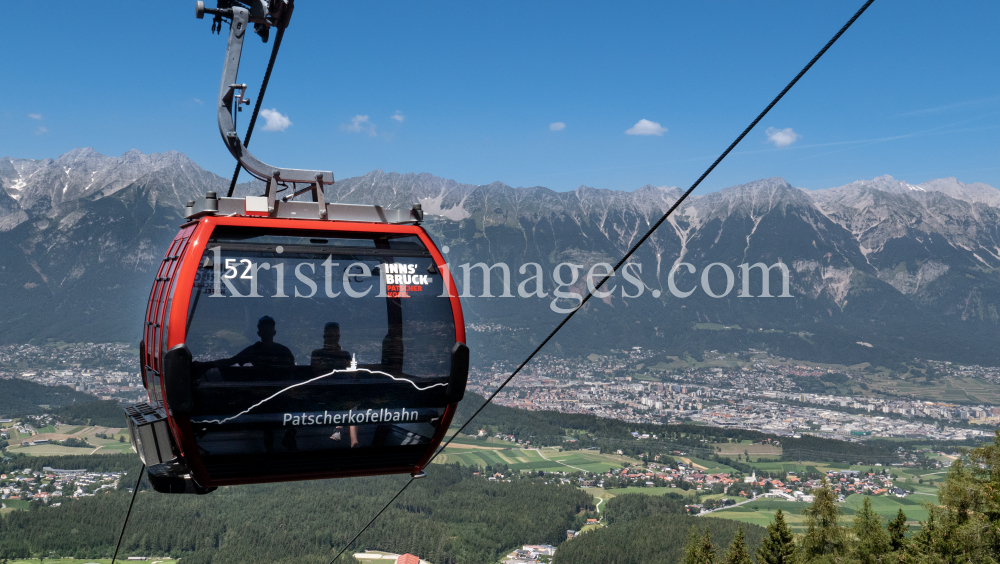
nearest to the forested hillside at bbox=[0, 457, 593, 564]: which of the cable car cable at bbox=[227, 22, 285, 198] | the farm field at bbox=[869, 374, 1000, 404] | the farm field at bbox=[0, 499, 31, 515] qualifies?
the farm field at bbox=[0, 499, 31, 515]

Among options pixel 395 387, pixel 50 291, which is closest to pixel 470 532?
pixel 395 387

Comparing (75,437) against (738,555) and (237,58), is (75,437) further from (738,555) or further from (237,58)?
(237,58)

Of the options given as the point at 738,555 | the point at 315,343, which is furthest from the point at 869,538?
the point at 315,343

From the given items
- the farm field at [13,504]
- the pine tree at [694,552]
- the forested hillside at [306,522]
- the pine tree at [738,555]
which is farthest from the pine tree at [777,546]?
the farm field at [13,504]

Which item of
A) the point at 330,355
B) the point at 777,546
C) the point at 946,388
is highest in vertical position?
the point at 330,355

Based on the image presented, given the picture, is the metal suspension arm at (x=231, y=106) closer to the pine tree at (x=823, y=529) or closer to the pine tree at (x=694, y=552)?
the pine tree at (x=823, y=529)

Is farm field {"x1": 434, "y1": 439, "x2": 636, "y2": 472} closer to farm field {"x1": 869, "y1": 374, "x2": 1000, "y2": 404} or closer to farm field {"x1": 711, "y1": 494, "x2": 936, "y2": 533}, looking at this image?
farm field {"x1": 711, "y1": 494, "x2": 936, "y2": 533}
